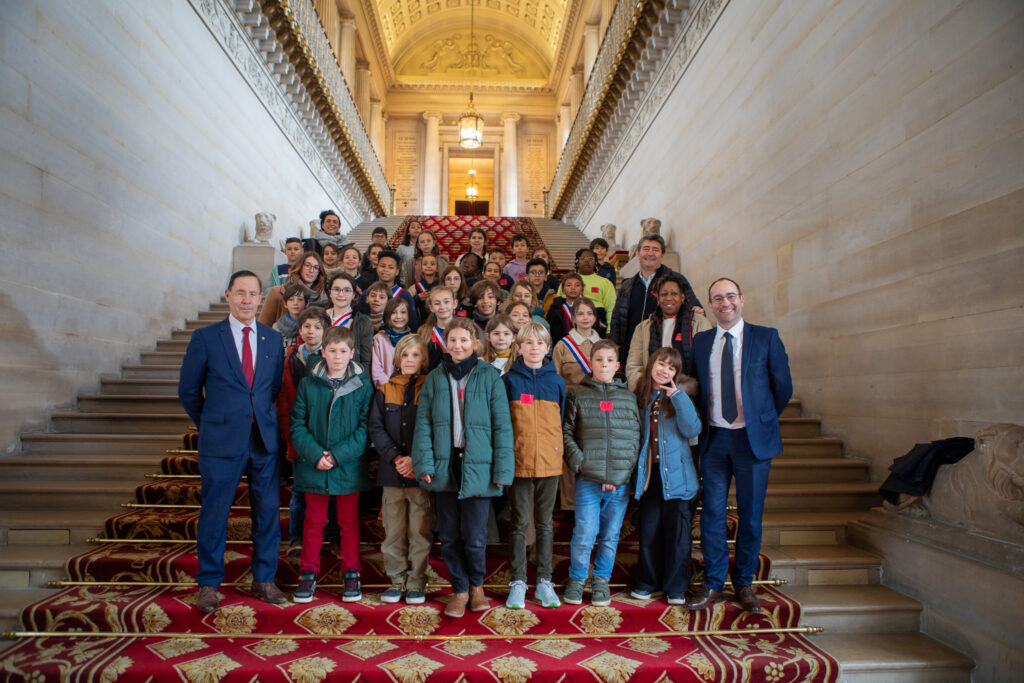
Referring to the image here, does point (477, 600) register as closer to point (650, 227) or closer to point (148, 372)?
point (148, 372)

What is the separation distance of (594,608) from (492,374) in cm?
134

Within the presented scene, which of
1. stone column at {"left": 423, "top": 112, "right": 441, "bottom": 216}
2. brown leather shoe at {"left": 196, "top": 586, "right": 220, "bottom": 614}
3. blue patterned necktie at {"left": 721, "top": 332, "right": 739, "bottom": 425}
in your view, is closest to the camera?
brown leather shoe at {"left": 196, "top": 586, "right": 220, "bottom": 614}

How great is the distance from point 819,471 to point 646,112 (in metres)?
8.45

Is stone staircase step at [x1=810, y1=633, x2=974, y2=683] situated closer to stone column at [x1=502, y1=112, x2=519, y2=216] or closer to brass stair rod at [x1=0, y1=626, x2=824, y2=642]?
brass stair rod at [x1=0, y1=626, x2=824, y2=642]

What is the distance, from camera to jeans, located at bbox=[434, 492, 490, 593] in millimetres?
3102

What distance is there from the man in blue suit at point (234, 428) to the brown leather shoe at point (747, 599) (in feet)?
8.01

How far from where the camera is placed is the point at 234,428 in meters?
3.04

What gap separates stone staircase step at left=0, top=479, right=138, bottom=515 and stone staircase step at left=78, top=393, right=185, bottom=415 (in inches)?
42.9

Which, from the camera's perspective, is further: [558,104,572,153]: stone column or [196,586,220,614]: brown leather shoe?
[558,104,572,153]: stone column

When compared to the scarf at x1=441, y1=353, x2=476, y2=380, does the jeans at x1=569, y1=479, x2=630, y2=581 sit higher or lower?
lower

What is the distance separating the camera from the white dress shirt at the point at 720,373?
10.4 ft

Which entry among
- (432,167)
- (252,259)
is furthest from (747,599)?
(432,167)

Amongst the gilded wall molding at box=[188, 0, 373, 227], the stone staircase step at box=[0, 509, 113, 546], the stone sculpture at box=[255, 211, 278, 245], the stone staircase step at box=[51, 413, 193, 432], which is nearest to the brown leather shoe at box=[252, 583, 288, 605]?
the stone staircase step at box=[0, 509, 113, 546]

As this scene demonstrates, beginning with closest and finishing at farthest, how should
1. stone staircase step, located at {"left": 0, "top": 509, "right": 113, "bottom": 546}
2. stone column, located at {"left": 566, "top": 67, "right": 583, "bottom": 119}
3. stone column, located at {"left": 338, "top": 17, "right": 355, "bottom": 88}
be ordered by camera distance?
stone staircase step, located at {"left": 0, "top": 509, "right": 113, "bottom": 546} → stone column, located at {"left": 338, "top": 17, "right": 355, "bottom": 88} → stone column, located at {"left": 566, "top": 67, "right": 583, "bottom": 119}
